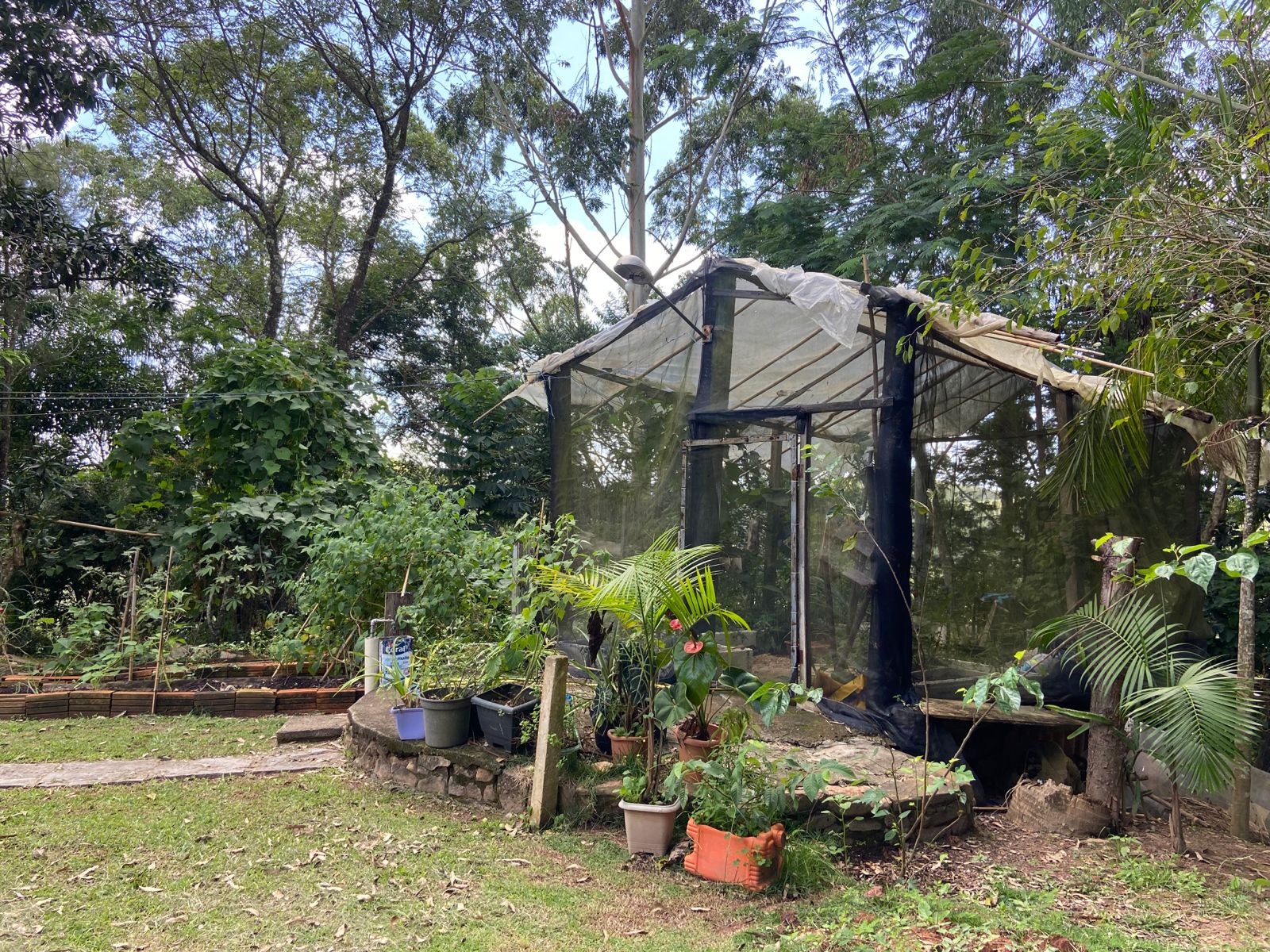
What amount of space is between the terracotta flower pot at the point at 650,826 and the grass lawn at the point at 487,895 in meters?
0.08

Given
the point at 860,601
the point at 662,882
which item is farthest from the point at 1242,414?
the point at 662,882

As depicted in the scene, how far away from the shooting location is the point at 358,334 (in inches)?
→ 555

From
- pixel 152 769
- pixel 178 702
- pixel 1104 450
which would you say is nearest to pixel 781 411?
pixel 1104 450

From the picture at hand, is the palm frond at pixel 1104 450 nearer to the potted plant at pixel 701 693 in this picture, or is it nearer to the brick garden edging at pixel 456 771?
the potted plant at pixel 701 693

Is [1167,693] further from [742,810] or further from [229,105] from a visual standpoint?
[229,105]

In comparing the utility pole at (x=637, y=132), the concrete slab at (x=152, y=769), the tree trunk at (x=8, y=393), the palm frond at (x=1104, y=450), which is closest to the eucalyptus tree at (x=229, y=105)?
the tree trunk at (x=8, y=393)

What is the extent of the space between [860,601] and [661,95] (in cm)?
1183

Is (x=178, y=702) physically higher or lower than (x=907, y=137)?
lower

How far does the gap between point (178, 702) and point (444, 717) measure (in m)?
3.00

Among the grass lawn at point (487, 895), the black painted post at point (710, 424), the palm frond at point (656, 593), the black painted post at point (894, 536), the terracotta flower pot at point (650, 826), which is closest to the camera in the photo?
the grass lawn at point (487, 895)

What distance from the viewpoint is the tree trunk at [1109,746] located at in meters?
3.67

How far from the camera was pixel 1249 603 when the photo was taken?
370 cm

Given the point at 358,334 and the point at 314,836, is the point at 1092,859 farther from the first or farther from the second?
the point at 358,334

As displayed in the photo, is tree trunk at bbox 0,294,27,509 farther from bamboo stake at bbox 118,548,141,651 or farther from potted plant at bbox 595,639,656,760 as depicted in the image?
potted plant at bbox 595,639,656,760
